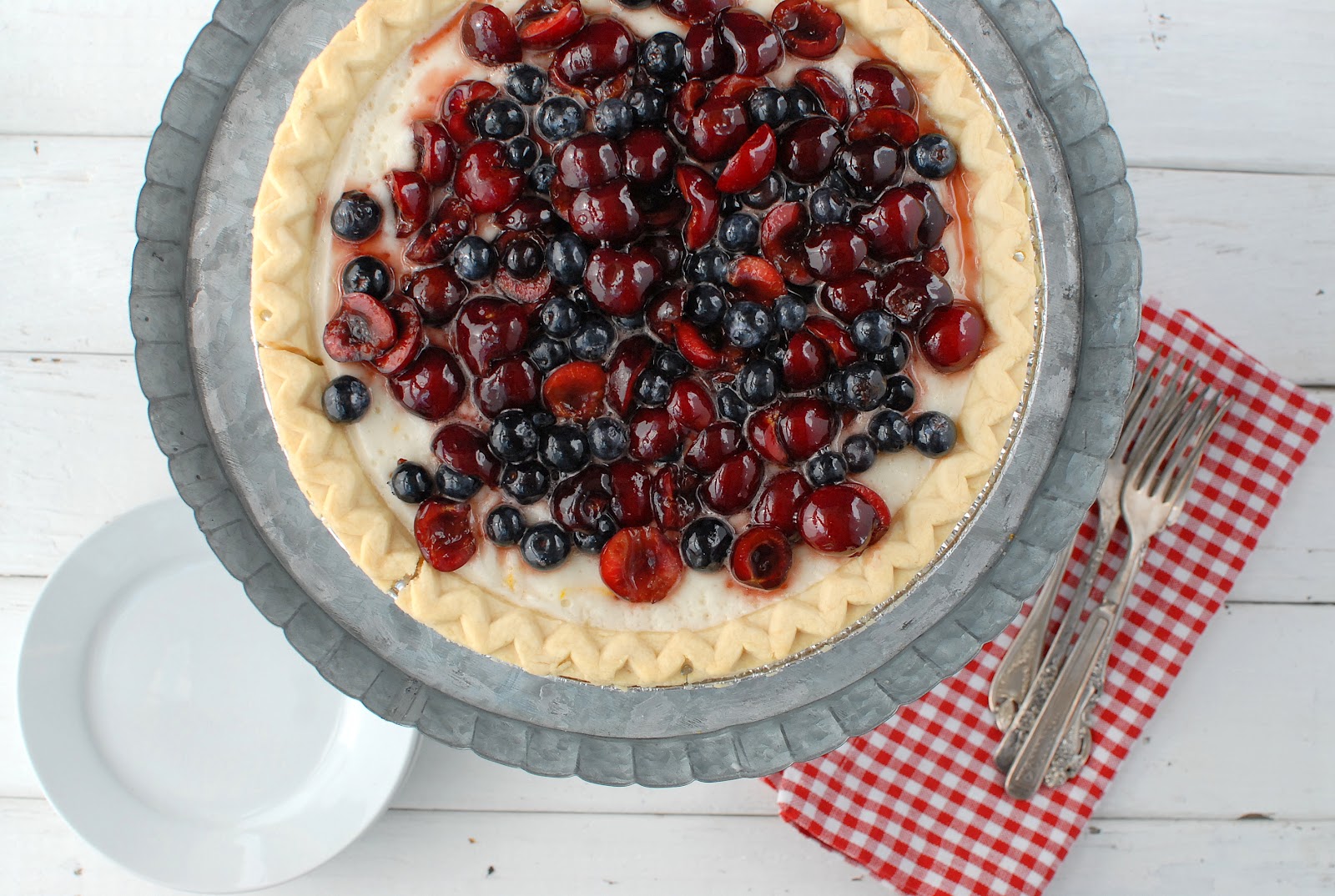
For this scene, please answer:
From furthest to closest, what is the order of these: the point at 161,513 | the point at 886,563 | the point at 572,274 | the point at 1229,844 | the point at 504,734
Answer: the point at 1229,844 → the point at 161,513 → the point at 504,734 → the point at 886,563 → the point at 572,274

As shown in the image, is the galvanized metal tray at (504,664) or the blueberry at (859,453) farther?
the galvanized metal tray at (504,664)

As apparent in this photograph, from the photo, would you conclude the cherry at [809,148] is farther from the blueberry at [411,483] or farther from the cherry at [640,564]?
the blueberry at [411,483]

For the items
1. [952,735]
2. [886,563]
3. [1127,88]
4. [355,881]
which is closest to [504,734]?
[355,881]

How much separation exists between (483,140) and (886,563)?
1.00 metres

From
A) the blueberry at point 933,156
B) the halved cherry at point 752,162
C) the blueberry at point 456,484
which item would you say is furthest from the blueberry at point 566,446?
the blueberry at point 933,156

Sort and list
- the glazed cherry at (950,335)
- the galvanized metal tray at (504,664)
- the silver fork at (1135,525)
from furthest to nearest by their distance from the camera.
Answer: the silver fork at (1135,525), the galvanized metal tray at (504,664), the glazed cherry at (950,335)

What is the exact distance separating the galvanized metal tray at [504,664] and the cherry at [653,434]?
54 cm

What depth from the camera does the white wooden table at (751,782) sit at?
7.45 ft

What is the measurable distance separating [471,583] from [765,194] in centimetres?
84

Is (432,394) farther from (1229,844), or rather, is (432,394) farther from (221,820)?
(1229,844)

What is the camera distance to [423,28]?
5.86ft

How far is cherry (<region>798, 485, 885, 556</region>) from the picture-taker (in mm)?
1645

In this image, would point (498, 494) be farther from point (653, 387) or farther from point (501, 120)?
point (501, 120)

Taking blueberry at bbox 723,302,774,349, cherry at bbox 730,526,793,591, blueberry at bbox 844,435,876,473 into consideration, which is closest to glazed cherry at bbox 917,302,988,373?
blueberry at bbox 844,435,876,473
